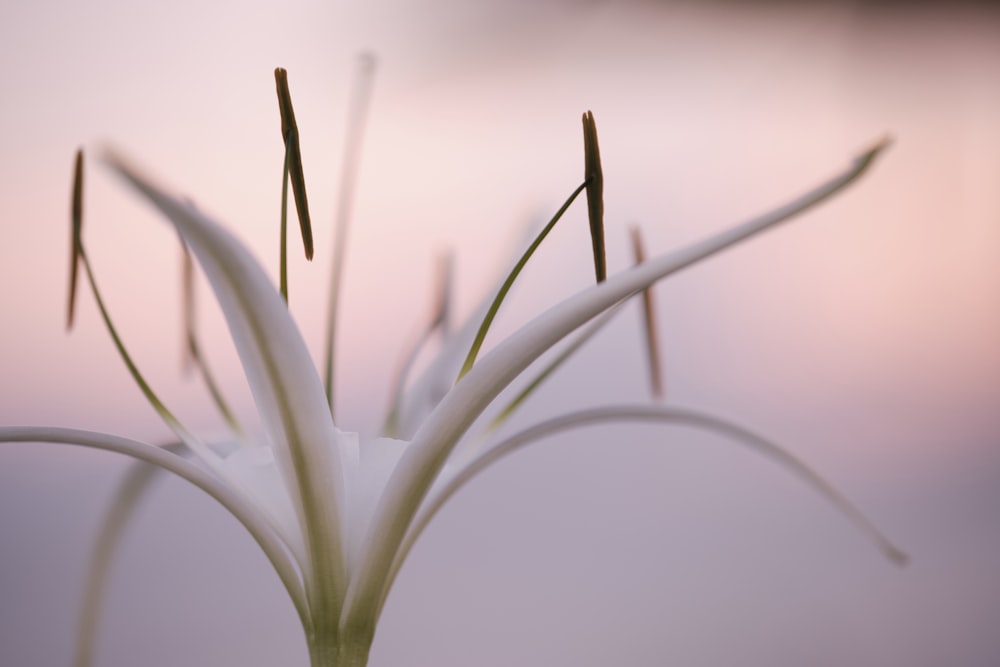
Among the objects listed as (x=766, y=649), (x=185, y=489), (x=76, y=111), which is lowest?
(x=766, y=649)

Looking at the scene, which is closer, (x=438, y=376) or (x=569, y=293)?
(x=438, y=376)

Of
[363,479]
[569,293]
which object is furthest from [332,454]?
[569,293]

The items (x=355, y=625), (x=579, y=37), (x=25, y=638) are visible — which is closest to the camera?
(x=355, y=625)

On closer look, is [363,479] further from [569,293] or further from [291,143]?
[569,293]

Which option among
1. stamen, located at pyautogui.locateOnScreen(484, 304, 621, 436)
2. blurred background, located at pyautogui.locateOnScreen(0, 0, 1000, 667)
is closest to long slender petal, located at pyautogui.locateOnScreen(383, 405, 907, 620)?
stamen, located at pyautogui.locateOnScreen(484, 304, 621, 436)

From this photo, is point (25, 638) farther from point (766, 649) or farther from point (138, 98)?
point (766, 649)

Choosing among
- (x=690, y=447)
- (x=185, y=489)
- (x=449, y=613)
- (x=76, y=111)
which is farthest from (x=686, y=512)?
(x=76, y=111)

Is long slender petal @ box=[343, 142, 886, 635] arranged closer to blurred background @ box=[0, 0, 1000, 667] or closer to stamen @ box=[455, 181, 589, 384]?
stamen @ box=[455, 181, 589, 384]
